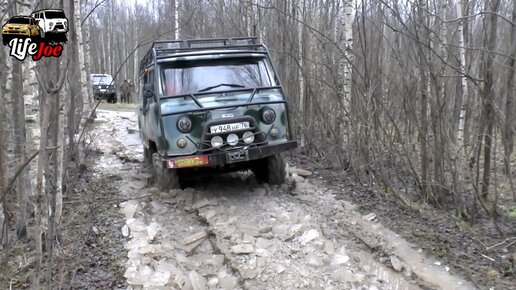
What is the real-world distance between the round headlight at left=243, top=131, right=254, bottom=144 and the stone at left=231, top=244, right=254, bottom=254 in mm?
1598

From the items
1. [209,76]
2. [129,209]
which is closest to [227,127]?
[209,76]

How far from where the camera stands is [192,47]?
251 inches

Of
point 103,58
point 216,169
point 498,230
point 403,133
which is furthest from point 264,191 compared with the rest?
point 103,58

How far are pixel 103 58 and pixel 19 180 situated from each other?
39.8 metres

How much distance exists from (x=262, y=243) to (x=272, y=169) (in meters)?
1.92

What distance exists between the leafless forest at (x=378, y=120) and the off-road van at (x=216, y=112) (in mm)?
815

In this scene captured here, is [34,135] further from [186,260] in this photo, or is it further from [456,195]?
[456,195]

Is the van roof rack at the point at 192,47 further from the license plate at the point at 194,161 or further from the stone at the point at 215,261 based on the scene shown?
the stone at the point at 215,261

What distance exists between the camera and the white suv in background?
3516mm

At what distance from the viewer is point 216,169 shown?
20.0 feet

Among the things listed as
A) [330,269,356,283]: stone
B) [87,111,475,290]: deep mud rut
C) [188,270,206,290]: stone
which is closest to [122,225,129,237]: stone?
[87,111,475,290]: deep mud rut

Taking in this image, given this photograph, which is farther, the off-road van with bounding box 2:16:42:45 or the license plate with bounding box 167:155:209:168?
the license plate with bounding box 167:155:209:168

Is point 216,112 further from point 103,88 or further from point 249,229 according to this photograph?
point 103,88

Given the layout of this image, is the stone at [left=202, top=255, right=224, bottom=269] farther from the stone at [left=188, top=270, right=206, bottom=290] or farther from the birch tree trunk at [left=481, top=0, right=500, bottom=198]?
the birch tree trunk at [left=481, top=0, right=500, bottom=198]
